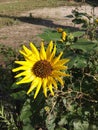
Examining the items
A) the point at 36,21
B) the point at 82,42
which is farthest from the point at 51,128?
the point at 36,21

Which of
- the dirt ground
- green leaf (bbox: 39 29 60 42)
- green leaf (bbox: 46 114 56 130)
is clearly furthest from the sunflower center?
the dirt ground

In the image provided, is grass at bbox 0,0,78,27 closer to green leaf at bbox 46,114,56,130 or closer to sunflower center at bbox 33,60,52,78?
green leaf at bbox 46,114,56,130

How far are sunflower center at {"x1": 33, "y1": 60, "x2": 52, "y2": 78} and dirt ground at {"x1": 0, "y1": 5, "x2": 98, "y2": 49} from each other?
15.7 feet

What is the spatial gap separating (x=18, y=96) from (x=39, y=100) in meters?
0.27

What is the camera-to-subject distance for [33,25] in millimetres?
9078

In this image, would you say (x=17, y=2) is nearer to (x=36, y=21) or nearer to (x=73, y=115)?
(x=36, y=21)

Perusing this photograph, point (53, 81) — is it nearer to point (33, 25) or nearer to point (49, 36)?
point (49, 36)

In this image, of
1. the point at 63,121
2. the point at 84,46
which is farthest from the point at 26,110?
the point at 84,46

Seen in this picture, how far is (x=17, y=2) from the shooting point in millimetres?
13195

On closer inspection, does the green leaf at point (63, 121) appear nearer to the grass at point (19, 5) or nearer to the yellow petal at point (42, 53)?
the yellow petal at point (42, 53)

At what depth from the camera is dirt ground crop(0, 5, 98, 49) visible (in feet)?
24.5

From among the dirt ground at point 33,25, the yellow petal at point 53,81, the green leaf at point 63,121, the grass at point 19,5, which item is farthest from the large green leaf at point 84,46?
the grass at point 19,5

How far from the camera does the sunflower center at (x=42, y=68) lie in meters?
2.06

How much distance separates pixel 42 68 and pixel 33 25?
7066 millimetres
